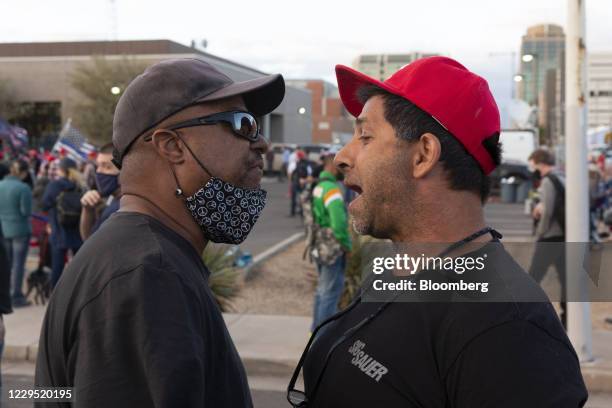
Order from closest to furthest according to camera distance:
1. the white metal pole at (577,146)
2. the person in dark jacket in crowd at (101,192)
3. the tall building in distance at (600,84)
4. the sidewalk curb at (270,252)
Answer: the person in dark jacket in crowd at (101,192) → the white metal pole at (577,146) → the sidewalk curb at (270,252) → the tall building in distance at (600,84)

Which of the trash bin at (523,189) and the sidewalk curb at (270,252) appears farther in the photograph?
the trash bin at (523,189)

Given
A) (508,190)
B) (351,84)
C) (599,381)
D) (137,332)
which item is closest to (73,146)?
(599,381)

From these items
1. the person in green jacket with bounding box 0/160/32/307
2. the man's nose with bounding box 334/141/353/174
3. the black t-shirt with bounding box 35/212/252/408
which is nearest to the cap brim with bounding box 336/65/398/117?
the man's nose with bounding box 334/141/353/174

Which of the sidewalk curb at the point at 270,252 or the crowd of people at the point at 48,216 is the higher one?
the crowd of people at the point at 48,216

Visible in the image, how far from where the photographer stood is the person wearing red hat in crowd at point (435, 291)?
1.52 m

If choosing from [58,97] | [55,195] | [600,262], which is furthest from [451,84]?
[58,97]

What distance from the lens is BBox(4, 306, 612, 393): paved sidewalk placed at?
6906mm

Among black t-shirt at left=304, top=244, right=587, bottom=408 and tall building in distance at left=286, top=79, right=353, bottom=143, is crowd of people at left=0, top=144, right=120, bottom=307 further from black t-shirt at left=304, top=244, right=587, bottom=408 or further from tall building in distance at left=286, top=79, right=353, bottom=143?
tall building in distance at left=286, top=79, right=353, bottom=143

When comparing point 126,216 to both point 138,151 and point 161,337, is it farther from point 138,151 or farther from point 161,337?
point 161,337

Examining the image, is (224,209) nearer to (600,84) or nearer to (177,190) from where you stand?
(177,190)

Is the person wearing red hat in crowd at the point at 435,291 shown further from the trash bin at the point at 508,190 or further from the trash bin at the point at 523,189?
the trash bin at the point at 523,189

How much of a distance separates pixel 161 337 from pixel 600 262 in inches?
61.1

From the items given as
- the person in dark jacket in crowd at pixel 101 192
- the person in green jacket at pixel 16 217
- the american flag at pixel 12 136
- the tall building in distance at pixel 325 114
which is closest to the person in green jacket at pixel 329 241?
the person in dark jacket in crowd at pixel 101 192

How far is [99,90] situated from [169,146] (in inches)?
1652
